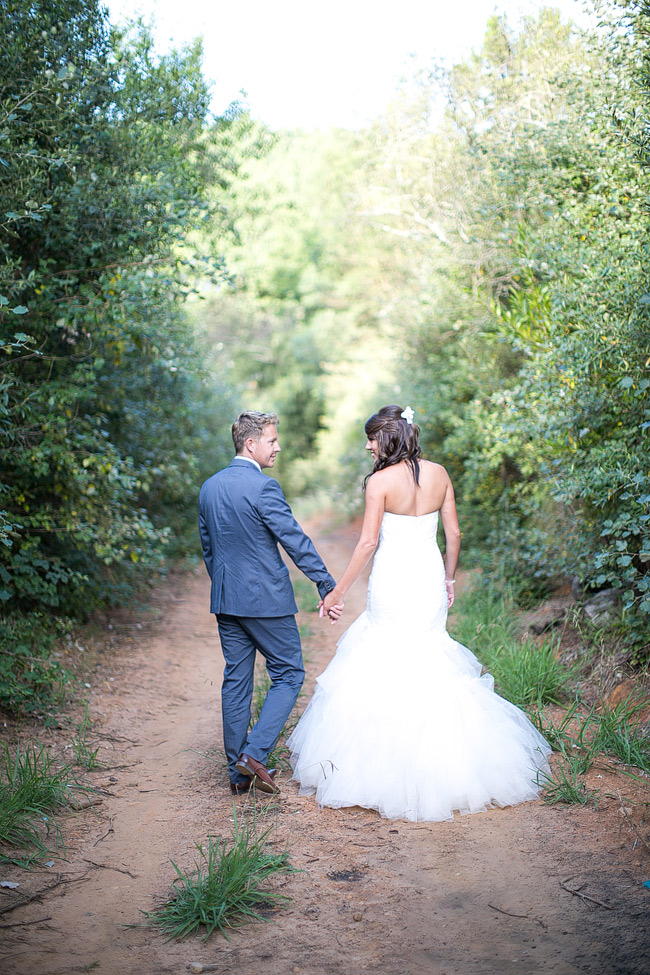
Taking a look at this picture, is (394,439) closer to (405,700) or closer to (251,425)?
(251,425)

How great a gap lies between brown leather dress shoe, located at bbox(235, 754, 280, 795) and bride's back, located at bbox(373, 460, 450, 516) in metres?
1.59

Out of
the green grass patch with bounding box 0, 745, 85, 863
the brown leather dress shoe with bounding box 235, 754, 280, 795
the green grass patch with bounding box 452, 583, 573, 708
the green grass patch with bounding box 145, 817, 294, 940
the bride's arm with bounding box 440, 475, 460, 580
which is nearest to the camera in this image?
the green grass patch with bounding box 145, 817, 294, 940

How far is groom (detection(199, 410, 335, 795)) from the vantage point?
454 centimetres

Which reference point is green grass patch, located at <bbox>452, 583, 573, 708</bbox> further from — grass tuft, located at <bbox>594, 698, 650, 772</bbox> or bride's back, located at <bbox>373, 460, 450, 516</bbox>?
bride's back, located at <bbox>373, 460, 450, 516</bbox>

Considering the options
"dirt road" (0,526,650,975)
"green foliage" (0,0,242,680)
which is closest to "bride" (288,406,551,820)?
"dirt road" (0,526,650,975)

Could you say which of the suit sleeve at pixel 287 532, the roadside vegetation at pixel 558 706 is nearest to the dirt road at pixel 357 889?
Result: the roadside vegetation at pixel 558 706

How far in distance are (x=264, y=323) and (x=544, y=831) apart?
89.4 ft

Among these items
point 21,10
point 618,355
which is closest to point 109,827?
point 618,355

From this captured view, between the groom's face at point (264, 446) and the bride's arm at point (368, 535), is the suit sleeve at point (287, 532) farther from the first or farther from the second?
the groom's face at point (264, 446)

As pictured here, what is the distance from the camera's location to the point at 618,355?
18.5 feet

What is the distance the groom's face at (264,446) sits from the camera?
4.71 meters

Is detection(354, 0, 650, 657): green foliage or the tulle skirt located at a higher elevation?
detection(354, 0, 650, 657): green foliage

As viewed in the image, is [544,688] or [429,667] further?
[544,688]

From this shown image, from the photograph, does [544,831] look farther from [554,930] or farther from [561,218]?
[561,218]
